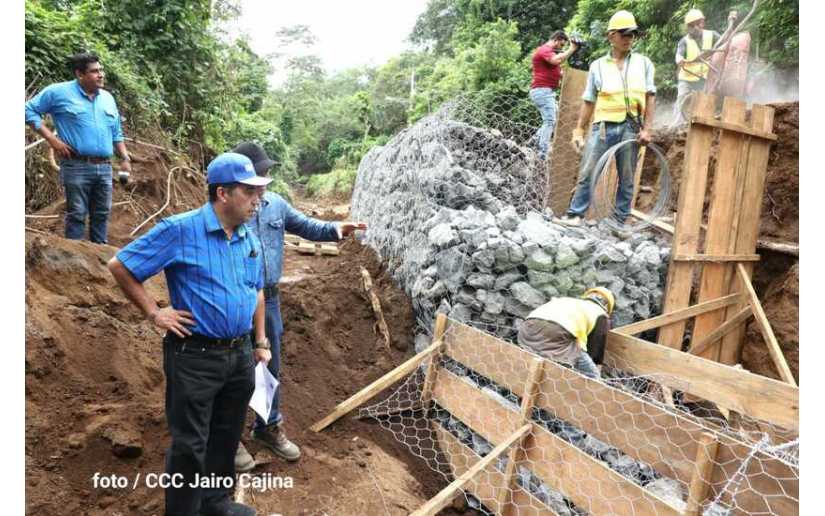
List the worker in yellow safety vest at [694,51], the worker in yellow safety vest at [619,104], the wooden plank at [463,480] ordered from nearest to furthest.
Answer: the wooden plank at [463,480] → the worker in yellow safety vest at [619,104] → the worker in yellow safety vest at [694,51]

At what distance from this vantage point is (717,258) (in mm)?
4809

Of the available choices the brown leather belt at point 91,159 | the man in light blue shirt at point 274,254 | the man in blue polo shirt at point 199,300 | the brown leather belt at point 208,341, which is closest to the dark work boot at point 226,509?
the man in blue polo shirt at point 199,300

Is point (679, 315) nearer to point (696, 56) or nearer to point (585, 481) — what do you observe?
point (585, 481)

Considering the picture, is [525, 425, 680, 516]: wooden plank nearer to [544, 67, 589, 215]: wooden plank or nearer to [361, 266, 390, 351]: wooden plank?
[361, 266, 390, 351]: wooden plank

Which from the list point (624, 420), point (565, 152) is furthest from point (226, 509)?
point (565, 152)

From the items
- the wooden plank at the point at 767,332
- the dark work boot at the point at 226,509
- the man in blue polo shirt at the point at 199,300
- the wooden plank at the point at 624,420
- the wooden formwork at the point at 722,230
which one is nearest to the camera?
the man in blue polo shirt at the point at 199,300

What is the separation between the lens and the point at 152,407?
3.05 m

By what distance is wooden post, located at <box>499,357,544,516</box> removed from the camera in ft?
10.0

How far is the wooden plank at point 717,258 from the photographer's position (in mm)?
4638

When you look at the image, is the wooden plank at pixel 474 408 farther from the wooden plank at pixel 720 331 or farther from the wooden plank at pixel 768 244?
the wooden plank at pixel 768 244

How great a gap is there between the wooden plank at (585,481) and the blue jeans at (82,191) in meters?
3.74

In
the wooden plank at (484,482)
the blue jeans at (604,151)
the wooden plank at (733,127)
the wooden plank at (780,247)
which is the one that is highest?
the wooden plank at (733,127)

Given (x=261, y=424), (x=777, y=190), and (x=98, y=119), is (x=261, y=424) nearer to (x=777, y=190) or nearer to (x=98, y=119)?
(x=98, y=119)

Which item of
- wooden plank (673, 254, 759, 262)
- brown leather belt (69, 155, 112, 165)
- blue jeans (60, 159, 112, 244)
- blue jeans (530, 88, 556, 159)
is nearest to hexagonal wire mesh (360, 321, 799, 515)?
wooden plank (673, 254, 759, 262)
